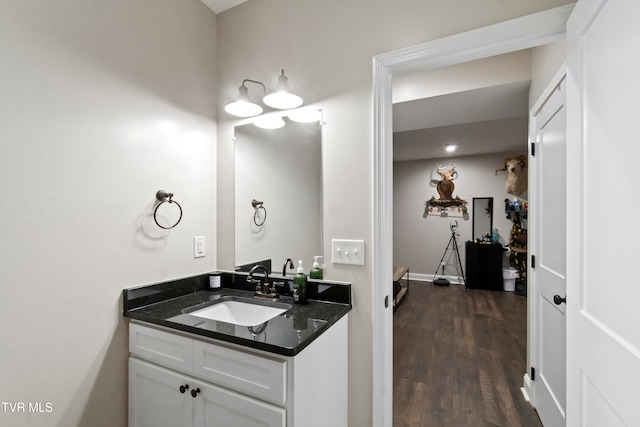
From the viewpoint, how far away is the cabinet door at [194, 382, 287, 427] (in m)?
1.08

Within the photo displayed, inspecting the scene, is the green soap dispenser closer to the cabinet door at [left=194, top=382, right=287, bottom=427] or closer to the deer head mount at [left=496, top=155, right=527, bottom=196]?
the cabinet door at [left=194, top=382, right=287, bottom=427]

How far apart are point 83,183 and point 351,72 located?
1.36 metres

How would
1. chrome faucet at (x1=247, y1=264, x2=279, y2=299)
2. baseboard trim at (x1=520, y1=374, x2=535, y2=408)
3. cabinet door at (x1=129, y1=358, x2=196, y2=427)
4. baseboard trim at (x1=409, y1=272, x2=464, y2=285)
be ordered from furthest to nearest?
1. baseboard trim at (x1=409, y1=272, x2=464, y2=285)
2. baseboard trim at (x1=520, y1=374, x2=535, y2=408)
3. chrome faucet at (x1=247, y1=264, x2=279, y2=299)
4. cabinet door at (x1=129, y1=358, x2=196, y2=427)

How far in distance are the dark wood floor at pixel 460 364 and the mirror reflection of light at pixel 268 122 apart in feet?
6.65

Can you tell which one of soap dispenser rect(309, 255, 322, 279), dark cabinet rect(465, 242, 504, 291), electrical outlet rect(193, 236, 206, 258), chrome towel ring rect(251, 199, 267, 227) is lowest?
dark cabinet rect(465, 242, 504, 291)

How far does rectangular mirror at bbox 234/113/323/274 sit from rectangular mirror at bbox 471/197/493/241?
5.17 metres

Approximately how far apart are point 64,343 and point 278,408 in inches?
38.1

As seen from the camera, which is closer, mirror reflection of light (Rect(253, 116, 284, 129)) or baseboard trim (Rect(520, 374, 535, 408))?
mirror reflection of light (Rect(253, 116, 284, 129))

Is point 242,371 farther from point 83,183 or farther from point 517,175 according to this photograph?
point 517,175

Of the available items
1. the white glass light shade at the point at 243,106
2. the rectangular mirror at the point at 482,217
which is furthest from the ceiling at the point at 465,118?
the rectangular mirror at the point at 482,217

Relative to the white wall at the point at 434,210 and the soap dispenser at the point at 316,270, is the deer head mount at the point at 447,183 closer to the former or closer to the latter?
the white wall at the point at 434,210

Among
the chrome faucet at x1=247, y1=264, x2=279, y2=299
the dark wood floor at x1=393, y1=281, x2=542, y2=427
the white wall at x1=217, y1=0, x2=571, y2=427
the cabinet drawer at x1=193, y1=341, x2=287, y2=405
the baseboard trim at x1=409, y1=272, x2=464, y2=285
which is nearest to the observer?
the cabinet drawer at x1=193, y1=341, x2=287, y2=405

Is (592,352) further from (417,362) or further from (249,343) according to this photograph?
(417,362)

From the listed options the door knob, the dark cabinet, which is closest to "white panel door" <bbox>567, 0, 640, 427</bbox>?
the door knob
